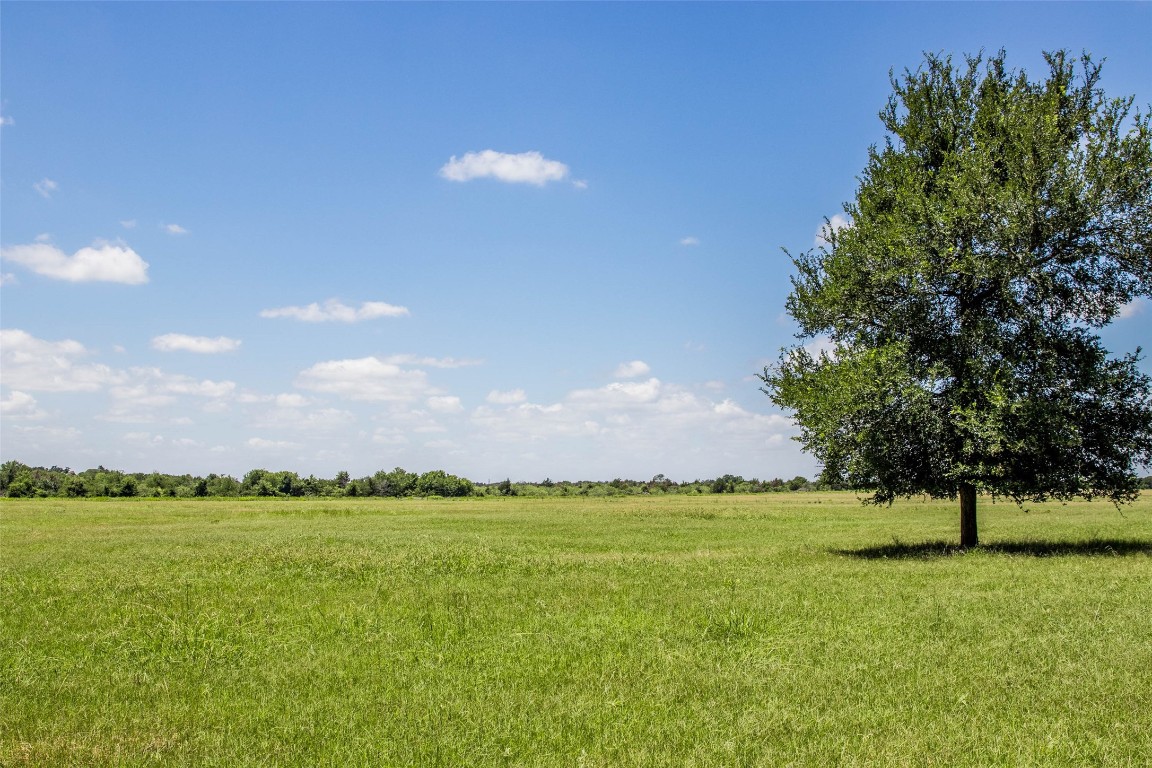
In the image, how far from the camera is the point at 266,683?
36.7ft

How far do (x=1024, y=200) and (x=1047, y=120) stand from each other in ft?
11.0

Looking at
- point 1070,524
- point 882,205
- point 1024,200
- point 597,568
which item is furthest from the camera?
point 1070,524

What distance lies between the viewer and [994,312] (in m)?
28.0

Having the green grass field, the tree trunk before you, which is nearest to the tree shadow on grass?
the tree trunk

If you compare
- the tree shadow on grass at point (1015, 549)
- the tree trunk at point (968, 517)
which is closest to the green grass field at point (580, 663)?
the tree shadow on grass at point (1015, 549)

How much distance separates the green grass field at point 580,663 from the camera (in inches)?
338

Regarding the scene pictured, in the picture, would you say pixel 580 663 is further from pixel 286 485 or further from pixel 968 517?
pixel 286 485

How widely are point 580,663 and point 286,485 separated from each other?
14946 cm

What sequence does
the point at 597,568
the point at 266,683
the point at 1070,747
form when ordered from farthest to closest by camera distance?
the point at 597,568 < the point at 266,683 < the point at 1070,747

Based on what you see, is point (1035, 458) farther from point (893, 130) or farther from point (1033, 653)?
point (1033, 653)

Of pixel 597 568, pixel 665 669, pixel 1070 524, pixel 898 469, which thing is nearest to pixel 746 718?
pixel 665 669

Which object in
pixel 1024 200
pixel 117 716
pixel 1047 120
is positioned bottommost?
pixel 117 716

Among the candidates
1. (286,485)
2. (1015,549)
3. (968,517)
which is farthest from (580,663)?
(286,485)

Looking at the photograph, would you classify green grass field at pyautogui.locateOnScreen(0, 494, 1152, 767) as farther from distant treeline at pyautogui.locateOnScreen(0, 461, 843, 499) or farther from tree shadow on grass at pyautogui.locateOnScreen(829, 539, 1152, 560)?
distant treeline at pyautogui.locateOnScreen(0, 461, 843, 499)
